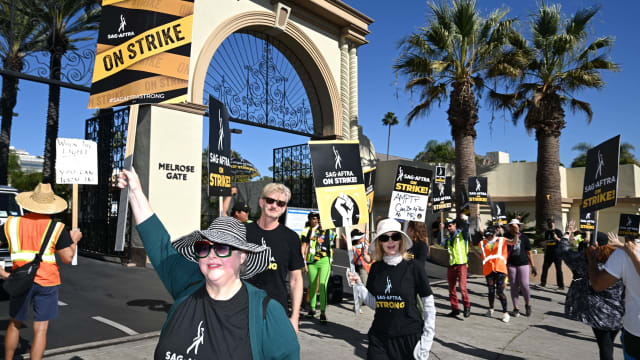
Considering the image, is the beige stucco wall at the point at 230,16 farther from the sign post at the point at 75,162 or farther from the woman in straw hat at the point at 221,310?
the woman in straw hat at the point at 221,310

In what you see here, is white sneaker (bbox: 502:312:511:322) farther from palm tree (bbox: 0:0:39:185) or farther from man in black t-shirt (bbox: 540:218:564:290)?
palm tree (bbox: 0:0:39:185)

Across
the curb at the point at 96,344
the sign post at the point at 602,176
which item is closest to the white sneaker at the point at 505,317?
the sign post at the point at 602,176

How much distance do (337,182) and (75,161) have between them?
3.26 metres

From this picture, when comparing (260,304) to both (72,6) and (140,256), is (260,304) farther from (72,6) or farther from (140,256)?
(72,6)

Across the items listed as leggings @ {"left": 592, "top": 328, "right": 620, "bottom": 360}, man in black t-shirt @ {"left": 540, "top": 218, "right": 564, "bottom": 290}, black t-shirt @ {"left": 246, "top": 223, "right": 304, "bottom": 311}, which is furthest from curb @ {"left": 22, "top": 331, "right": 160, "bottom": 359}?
man in black t-shirt @ {"left": 540, "top": 218, "right": 564, "bottom": 290}

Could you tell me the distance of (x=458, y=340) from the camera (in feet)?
21.3

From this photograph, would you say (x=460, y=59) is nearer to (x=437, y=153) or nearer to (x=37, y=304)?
(x=37, y=304)

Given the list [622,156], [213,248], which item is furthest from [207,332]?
[622,156]

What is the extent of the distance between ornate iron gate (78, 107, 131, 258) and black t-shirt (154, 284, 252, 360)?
12061mm

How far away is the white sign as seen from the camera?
4760mm

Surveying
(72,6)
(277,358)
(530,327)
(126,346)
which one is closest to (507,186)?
(530,327)

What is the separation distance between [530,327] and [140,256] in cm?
931

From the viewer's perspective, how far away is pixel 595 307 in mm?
4438

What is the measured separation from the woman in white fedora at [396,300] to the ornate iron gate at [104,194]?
10911 mm
